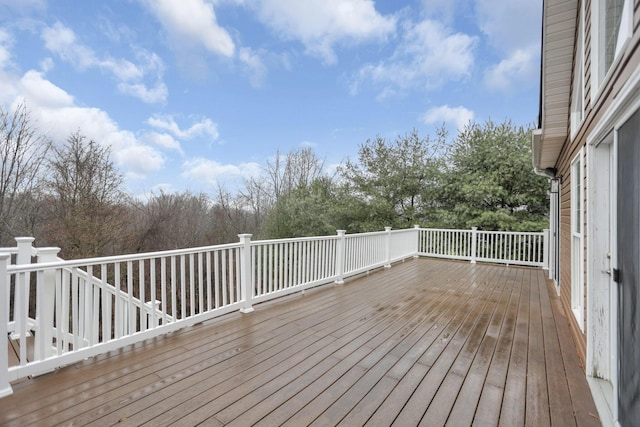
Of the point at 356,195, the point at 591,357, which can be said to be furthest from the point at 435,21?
the point at 591,357

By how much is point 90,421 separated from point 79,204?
9.85m

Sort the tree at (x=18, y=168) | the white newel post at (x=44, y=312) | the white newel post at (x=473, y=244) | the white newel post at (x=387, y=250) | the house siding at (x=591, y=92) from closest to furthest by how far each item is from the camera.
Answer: the house siding at (x=591, y=92) < the white newel post at (x=44, y=312) < the white newel post at (x=387, y=250) < the white newel post at (x=473, y=244) < the tree at (x=18, y=168)

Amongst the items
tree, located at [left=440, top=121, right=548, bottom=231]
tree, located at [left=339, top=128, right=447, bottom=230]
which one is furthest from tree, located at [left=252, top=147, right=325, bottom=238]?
tree, located at [left=440, top=121, right=548, bottom=231]

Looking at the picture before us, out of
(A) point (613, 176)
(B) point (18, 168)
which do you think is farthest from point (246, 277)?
(B) point (18, 168)

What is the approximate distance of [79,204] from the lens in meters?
9.10

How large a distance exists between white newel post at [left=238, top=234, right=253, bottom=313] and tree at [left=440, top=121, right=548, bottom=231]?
8.44 m

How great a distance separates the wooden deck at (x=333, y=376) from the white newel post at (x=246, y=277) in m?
0.15

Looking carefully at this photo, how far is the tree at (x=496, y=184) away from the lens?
9242mm

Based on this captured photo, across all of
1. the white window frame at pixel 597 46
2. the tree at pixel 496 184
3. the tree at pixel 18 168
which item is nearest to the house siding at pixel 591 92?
the white window frame at pixel 597 46

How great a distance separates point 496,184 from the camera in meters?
9.39

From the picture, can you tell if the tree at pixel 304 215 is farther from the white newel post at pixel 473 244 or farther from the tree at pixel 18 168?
the tree at pixel 18 168

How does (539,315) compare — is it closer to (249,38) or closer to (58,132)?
(249,38)

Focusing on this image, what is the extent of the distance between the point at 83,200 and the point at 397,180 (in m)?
11.3

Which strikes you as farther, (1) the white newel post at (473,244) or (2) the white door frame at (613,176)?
(1) the white newel post at (473,244)
